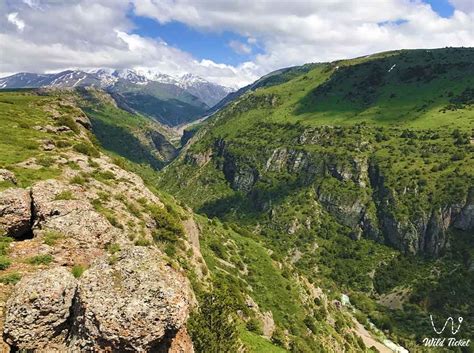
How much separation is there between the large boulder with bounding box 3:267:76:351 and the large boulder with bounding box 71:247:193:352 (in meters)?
1.16

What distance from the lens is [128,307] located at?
24.3m

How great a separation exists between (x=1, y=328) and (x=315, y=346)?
279 ft

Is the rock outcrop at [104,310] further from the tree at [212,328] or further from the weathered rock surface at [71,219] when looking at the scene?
the weathered rock surface at [71,219]

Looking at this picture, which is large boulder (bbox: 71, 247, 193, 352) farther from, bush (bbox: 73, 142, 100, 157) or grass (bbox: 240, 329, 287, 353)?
bush (bbox: 73, 142, 100, 157)

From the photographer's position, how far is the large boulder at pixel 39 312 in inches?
960

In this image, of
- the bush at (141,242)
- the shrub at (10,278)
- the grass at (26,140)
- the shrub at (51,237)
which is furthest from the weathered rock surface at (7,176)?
the shrub at (10,278)

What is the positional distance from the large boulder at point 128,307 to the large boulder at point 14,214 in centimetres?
1575

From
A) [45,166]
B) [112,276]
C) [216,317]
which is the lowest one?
[216,317]

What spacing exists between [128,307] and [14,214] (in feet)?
66.4

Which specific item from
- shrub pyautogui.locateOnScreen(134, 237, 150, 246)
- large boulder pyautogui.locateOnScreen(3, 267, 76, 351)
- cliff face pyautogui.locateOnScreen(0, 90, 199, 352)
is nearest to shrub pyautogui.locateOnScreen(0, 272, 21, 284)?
cliff face pyautogui.locateOnScreen(0, 90, 199, 352)

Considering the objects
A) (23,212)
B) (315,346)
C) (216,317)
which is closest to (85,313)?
(216,317)

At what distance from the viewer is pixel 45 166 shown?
190 ft

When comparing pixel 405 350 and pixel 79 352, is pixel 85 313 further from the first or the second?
pixel 405 350

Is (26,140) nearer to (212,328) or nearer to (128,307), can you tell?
(212,328)
